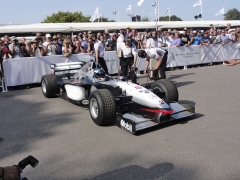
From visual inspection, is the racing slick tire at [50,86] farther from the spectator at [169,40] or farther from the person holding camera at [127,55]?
the spectator at [169,40]

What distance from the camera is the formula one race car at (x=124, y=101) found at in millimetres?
5512

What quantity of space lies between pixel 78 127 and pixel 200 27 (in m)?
26.0

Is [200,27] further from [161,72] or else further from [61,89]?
[61,89]

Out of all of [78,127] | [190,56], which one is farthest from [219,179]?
[190,56]

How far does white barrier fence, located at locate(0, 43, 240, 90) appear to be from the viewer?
10031 millimetres

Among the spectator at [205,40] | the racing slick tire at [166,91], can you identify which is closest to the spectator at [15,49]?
the racing slick tire at [166,91]

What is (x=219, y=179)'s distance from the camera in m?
3.67

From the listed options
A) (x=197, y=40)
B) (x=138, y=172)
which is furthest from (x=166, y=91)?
(x=197, y=40)

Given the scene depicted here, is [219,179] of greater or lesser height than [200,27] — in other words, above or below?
below

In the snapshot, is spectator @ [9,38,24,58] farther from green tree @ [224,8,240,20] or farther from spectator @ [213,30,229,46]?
green tree @ [224,8,240,20]

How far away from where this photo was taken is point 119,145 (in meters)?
4.89

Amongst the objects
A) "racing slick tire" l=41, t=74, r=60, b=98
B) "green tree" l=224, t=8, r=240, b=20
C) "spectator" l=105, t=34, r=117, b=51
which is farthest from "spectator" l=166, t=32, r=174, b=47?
"green tree" l=224, t=8, r=240, b=20

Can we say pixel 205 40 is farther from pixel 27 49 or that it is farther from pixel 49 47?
pixel 27 49

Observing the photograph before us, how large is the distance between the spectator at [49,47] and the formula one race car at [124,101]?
12.3 ft
